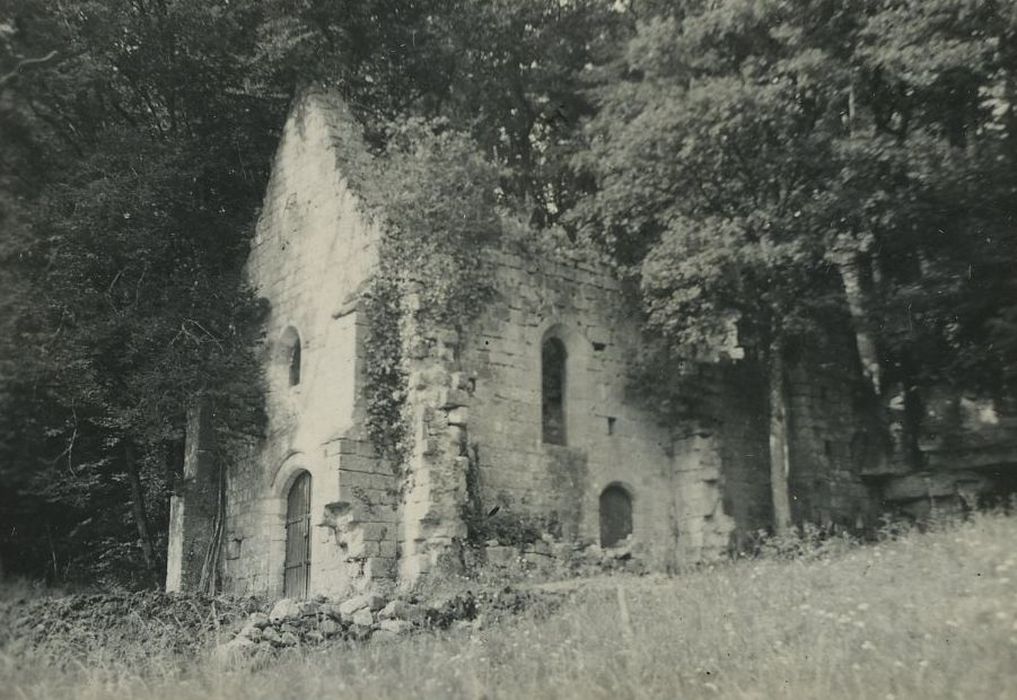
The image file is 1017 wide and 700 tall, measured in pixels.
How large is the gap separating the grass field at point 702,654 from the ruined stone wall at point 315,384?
4673 mm

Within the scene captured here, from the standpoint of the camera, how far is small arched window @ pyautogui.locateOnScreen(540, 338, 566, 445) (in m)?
17.1

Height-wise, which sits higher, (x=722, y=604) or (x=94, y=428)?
(x=94, y=428)

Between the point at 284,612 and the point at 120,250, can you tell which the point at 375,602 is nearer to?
the point at 284,612

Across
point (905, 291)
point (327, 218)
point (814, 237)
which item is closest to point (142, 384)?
point (327, 218)

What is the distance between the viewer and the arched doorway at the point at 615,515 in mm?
16969

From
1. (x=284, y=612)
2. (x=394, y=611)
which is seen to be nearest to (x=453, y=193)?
(x=394, y=611)

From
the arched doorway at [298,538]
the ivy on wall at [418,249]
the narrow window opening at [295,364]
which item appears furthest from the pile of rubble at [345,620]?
the narrow window opening at [295,364]

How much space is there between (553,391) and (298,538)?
194 inches

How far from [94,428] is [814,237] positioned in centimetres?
1329

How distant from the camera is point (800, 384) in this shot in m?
19.6

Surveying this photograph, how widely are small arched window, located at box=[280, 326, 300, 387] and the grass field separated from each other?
8.24 metres

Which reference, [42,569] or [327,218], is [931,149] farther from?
[42,569]

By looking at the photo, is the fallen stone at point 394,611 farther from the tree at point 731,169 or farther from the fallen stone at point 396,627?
the tree at point 731,169

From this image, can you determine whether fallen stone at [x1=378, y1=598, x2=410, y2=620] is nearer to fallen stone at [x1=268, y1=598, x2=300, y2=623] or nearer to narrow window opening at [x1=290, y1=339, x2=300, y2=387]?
fallen stone at [x1=268, y1=598, x2=300, y2=623]
